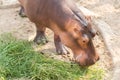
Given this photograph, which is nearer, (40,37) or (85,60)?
(85,60)

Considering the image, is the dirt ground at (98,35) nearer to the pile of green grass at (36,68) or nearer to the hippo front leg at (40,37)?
the hippo front leg at (40,37)

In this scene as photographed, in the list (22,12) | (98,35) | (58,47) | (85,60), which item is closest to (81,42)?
(85,60)

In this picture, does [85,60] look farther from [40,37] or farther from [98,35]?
[98,35]

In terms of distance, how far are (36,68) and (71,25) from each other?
2.11 ft

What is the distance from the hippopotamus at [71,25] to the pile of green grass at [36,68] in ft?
0.69

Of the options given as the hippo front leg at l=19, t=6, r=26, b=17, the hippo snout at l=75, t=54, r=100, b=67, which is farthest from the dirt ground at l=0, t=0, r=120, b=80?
the hippo snout at l=75, t=54, r=100, b=67

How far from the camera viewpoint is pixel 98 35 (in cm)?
441

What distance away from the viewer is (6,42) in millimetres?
4070

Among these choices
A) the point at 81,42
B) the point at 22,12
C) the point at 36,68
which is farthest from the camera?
the point at 22,12

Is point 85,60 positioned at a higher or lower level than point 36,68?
higher

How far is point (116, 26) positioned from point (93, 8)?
2.03ft

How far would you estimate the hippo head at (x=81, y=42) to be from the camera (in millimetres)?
3264

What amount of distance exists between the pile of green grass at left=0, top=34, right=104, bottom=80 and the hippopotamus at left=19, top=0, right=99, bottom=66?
211 mm

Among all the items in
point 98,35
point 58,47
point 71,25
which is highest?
point 71,25
